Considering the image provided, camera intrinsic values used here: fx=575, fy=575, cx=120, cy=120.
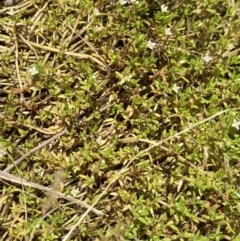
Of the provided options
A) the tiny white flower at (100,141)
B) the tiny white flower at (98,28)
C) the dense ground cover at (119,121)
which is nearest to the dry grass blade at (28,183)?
the dense ground cover at (119,121)

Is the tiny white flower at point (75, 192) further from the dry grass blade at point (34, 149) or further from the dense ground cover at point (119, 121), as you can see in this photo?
the dry grass blade at point (34, 149)

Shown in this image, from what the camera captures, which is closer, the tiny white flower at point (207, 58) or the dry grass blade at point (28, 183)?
the dry grass blade at point (28, 183)

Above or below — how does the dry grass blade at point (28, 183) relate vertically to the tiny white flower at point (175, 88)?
below

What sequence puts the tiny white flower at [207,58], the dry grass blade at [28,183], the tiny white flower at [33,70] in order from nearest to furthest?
the dry grass blade at [28,183] → the tiny white flower at [33,70] → the tiny white flower at [207,58]

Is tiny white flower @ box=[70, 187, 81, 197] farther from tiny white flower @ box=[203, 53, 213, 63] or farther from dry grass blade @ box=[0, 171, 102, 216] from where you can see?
tiny white flower @ box=[203, 53, 213, 63]

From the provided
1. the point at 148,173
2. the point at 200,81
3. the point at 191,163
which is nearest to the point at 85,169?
the point at 148,173

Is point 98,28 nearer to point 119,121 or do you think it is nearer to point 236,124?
point 119,121

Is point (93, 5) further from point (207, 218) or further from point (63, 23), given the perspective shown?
point (207, 218)

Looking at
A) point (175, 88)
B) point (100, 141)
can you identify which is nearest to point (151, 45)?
point (175, 88)
